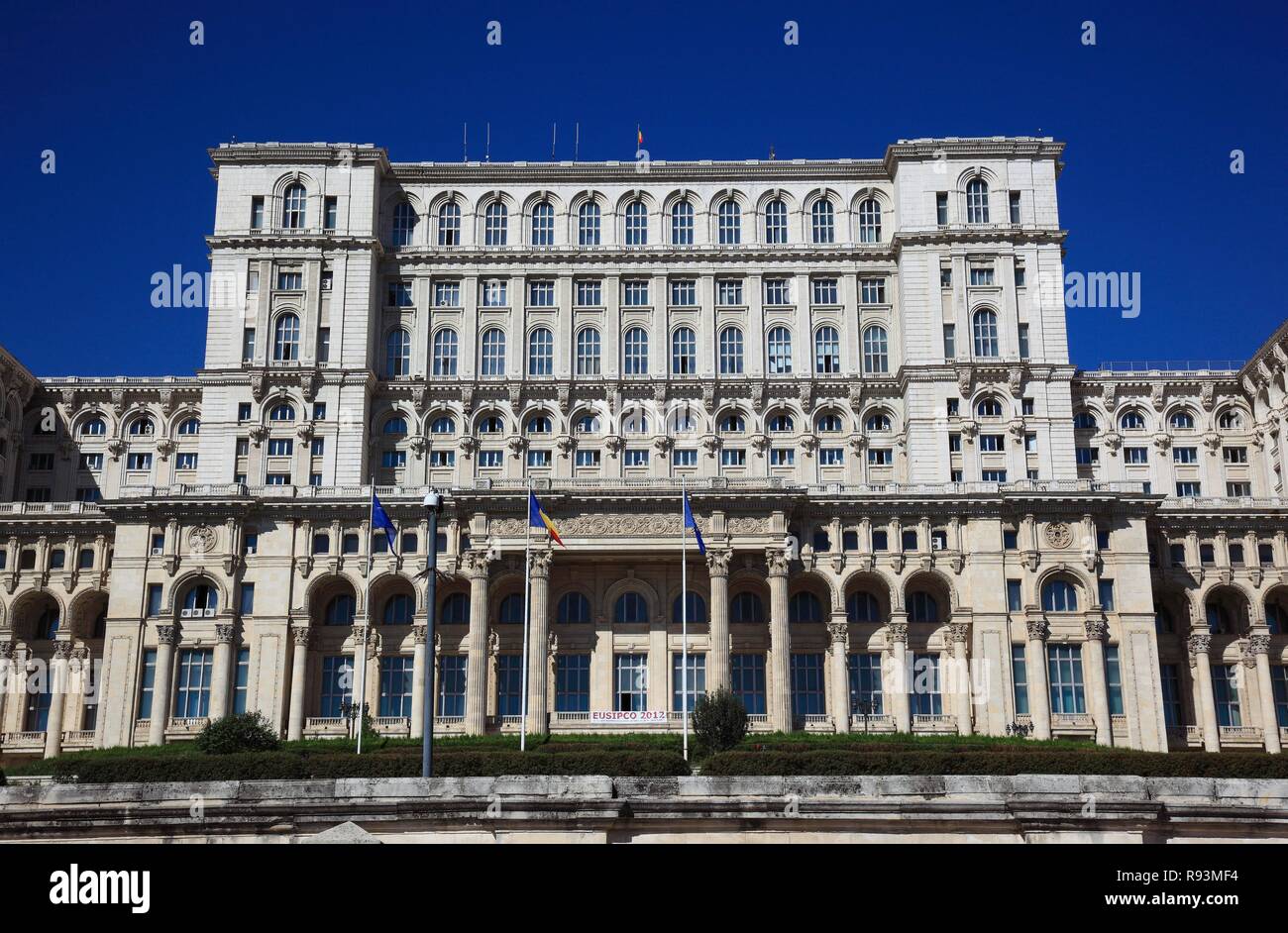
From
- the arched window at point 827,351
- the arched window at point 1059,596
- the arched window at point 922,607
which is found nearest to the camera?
the arched window at point 1059,596

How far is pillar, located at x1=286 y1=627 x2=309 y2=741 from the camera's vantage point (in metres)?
83.5

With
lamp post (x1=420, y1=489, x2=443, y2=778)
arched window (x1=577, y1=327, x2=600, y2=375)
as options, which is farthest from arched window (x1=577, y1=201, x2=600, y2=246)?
lamp post (x1=420, y1=489, x2=443, y2=778)

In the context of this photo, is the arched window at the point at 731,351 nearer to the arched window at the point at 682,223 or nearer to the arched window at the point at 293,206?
the arched window at the point at 682,223

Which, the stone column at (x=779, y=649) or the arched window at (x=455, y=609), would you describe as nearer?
the stone column at (x=779, y=649)

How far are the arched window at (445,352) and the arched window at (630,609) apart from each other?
2432 cm

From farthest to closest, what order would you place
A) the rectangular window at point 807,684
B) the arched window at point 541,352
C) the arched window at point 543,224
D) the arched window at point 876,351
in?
the arched window at point 543,224 < the arched window at point 541,352 < the arched window at point 876,351 < the rectangular window at point 807,684

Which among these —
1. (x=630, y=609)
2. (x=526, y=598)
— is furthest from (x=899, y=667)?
(x=526, y=598)

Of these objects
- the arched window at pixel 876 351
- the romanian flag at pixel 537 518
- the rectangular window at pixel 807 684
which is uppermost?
the arched window at pixel 876 351

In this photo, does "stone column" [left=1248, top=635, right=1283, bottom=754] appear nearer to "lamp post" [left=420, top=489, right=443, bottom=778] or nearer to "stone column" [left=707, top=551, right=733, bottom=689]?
"stone column" [left=707, top=551, right=733, bottom=689]

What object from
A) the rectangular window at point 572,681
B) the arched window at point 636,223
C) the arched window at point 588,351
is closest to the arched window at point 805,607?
the rectangular window at point 572,681

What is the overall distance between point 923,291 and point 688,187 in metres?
20.5

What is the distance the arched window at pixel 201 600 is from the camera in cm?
8575

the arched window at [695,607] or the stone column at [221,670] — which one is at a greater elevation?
the arched window at [695,607]

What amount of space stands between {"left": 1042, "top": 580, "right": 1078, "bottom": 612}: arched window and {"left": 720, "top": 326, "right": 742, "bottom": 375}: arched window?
92.4ft
